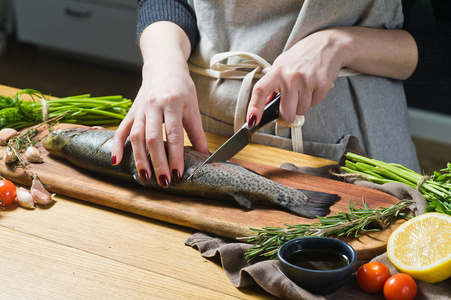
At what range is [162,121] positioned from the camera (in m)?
1.23

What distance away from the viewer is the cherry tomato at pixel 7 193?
3.79 feet

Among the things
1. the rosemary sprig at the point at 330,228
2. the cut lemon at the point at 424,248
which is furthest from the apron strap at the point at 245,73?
the cut lemon at the point at 424,248

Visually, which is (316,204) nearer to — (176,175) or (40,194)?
(176,175)

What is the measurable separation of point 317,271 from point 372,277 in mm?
124

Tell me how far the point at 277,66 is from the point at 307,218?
0.43 metres

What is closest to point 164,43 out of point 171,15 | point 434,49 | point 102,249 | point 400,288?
point 171,15

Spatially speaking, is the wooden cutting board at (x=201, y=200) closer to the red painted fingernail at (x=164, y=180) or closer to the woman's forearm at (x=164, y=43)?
the red painted fingernail at (x=164, y=180)

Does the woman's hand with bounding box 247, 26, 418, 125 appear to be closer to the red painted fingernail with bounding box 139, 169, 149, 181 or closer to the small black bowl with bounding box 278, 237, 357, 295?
the red painted fingernail with bounding box 139, 169, 149, 181

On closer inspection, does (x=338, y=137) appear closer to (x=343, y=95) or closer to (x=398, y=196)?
(x=343, y=95)

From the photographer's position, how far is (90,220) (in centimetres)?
113

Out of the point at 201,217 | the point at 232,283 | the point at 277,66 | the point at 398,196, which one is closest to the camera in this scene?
the point at 232,283

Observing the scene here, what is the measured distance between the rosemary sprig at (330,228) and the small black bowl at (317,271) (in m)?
0.07

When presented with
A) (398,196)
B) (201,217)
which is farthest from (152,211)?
(398,196)

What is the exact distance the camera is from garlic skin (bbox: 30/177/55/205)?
46.3 inches
